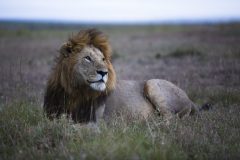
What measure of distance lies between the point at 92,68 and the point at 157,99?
5.23 feet

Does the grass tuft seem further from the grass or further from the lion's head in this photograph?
the lion's head

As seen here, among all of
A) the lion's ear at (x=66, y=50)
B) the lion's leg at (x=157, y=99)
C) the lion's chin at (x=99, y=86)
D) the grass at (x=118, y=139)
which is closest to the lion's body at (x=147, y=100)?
the lion's leg at (x=157, y=99)

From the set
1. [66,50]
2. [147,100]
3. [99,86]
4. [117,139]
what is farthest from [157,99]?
[117,139]

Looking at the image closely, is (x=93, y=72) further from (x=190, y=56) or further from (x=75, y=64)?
(x=190, y=56)

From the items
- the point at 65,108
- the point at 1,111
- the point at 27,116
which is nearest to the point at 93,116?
the point at 65,108

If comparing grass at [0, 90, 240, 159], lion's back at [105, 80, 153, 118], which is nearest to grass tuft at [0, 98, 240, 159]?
grass at [0, 90, 240, 159]

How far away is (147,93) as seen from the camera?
7.53 m

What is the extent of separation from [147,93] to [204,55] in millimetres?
9591

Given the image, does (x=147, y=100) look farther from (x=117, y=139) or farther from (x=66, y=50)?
(x=117, y=139)

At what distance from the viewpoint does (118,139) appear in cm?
519

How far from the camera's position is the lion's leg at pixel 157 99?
24.1 ft

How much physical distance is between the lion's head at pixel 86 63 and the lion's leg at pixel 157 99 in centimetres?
102

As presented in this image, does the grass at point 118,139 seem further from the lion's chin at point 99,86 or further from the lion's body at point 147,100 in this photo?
the lion's body at point 147,100

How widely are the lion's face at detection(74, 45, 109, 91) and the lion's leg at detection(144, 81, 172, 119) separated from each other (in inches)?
46.4
